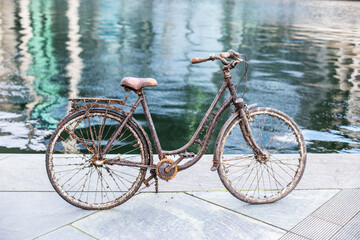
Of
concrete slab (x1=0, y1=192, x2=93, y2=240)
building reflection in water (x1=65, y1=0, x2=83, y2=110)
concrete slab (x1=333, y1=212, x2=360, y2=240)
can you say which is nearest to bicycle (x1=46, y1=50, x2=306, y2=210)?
concrete slab (x1=0, y1=192, x2=93, y2=240)

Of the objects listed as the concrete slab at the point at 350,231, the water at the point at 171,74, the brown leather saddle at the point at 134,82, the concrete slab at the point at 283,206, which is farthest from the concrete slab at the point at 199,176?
the brown leather saddle at the point at 134,82

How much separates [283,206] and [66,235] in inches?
80.6

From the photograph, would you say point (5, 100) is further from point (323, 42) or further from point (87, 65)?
point (323, 42)

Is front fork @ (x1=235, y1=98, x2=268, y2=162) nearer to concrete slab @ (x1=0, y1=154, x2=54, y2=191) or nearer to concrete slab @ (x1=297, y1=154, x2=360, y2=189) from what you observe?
concrete slab @ (x1=297, y1=154, x2=360, y2=189)

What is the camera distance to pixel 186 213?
12.8ft

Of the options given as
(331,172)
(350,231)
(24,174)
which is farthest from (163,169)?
(331,172)

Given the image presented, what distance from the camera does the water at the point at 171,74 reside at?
7031 millimetres

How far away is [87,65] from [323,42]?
10.5 meters

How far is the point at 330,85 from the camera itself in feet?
33.3

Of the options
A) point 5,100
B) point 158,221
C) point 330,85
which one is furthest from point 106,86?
point 158,221

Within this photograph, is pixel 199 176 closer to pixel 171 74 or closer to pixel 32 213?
pixel 32 213

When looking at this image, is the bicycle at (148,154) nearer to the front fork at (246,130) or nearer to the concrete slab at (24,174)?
the front fork at (246,130)

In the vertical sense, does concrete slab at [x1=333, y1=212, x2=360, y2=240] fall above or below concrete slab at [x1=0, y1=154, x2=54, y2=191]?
below

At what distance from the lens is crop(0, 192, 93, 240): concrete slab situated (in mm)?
3533
